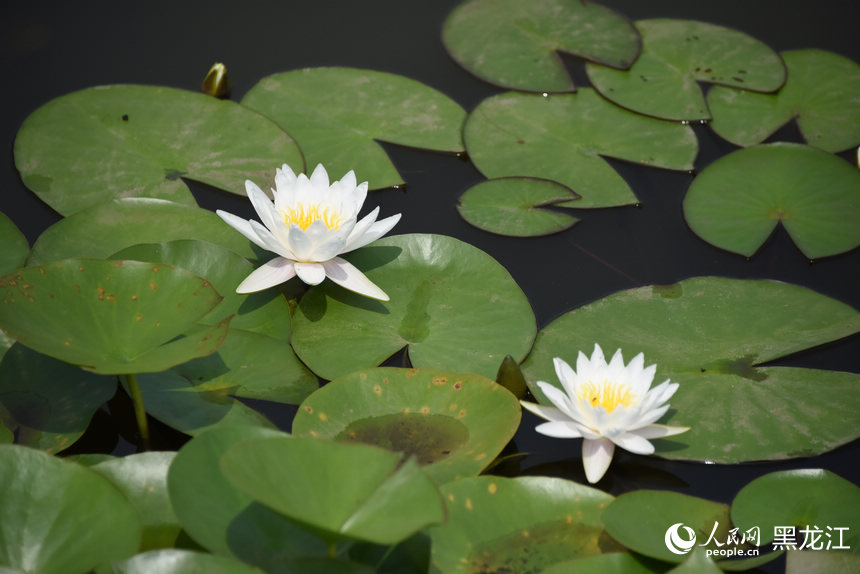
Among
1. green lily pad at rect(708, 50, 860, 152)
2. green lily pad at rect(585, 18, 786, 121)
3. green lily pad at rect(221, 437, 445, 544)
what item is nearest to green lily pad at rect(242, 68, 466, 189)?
green lily pad at rect(585, 18, 786, 121)

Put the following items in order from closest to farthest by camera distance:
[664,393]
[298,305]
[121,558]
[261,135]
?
[121,558] < [664,393] < [298,305] < [261,135]

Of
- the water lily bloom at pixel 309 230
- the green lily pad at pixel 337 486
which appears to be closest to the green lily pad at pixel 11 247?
the water lily bloom at pixel 309 230

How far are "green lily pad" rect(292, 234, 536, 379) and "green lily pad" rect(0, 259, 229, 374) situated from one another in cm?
47

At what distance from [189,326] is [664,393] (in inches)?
53.3

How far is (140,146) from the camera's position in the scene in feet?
10.1

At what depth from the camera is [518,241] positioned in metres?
2.98

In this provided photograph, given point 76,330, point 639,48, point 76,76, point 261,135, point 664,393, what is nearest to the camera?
point 76,330

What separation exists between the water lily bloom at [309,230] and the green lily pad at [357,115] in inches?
21.7

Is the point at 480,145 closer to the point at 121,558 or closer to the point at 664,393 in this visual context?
the point at 664,393

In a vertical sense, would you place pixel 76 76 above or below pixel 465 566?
above

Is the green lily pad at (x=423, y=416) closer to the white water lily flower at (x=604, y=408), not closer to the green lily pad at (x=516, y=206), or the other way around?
the white water lily flower at (x=604, y=408)

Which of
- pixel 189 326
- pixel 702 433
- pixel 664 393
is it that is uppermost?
pixel 189 326

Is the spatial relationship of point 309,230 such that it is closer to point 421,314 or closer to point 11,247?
point 421,314

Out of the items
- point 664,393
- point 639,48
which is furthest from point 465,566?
point 639,48
